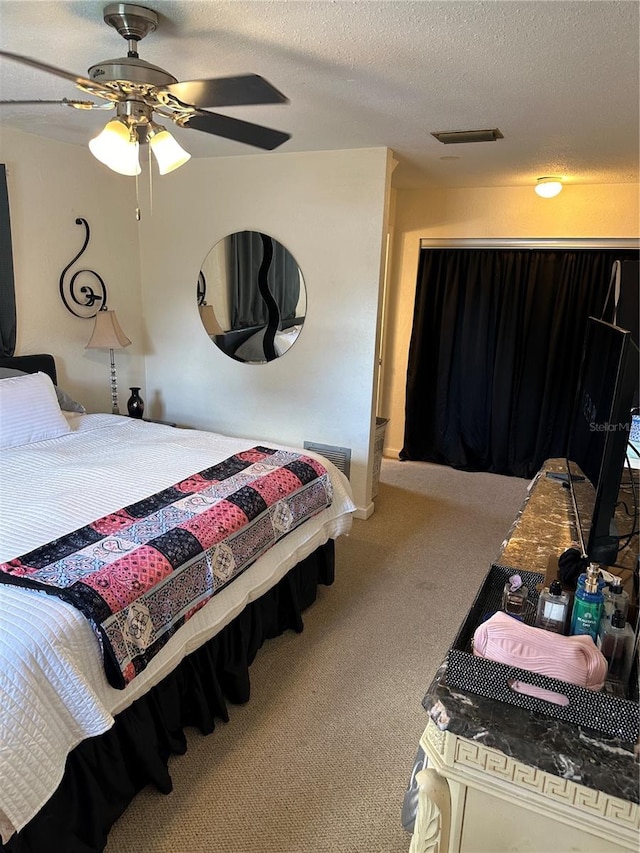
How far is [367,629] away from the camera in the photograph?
270 cm

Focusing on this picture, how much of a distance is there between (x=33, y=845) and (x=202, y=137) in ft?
11.0

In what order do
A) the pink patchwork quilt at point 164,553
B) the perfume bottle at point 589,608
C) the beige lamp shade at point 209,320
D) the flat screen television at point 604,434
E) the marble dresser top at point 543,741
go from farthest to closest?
1. the beige lamp shade at point 209,320
2. the pink patchwork quilt at point 164,553
3. the flat screen television at point 604,434
4. the perfume bottle at point 589,608
5. the marble dresser top at point 543,741

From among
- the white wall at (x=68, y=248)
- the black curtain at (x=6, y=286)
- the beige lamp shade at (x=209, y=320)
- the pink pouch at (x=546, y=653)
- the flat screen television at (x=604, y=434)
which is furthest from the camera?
the beige lamp shade at (x=209, y=320)

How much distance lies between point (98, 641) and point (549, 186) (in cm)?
405

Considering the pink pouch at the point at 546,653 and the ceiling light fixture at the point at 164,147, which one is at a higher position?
the ceiling light fixture at the point at 164,147

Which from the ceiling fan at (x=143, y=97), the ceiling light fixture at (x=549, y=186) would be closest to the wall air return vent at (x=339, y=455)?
the ceiling fan at (x=143, y=97)

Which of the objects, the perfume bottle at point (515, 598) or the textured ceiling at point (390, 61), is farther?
the textured ceiling at point (390, 61)

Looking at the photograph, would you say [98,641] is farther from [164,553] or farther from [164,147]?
[164,147]

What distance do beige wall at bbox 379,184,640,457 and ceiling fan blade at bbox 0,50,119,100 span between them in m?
3.53

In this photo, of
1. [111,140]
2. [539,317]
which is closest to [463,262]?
[539,317]

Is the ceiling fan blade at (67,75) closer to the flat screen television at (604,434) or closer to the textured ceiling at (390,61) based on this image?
the textured ceiling at (390,61)

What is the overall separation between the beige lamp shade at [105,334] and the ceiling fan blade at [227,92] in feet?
7.40

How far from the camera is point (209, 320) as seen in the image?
4129 mm

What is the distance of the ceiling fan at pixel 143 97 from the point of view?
157 cm
